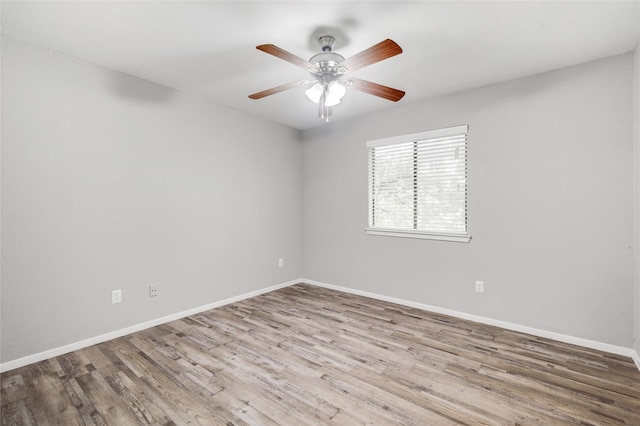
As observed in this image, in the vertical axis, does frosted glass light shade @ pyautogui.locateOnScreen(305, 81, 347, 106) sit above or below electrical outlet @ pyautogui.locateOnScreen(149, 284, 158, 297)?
above

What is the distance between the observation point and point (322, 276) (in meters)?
4.42

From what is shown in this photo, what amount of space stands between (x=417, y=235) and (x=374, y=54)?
227 centimetres

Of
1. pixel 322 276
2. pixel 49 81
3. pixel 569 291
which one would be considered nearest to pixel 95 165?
pixel 49 81

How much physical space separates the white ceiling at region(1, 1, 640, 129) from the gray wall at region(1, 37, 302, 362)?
360 mm

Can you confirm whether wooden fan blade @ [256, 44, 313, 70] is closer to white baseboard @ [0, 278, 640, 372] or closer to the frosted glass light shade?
the frosted glass light shade

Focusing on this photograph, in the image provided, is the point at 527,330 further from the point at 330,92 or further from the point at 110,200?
the point at 110,200

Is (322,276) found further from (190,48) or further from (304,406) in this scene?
(190,48)

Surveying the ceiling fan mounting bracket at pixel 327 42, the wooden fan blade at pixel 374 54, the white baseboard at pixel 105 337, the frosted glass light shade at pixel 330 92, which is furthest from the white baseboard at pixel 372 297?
the ceiling fan mounting bracket at pixel 327 42

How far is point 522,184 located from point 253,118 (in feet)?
10.6

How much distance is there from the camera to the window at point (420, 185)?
321 cm

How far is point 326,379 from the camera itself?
6.66 ft

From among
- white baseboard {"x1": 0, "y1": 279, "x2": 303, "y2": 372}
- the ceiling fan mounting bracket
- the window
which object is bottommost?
white baseboard {"x1": 0, "y1": 279, "x2": 303, "y2": 372}

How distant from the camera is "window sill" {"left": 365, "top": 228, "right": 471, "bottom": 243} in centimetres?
316

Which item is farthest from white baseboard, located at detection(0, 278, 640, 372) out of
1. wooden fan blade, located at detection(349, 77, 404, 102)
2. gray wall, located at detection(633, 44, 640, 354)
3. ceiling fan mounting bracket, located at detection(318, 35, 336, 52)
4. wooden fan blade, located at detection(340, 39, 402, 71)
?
ceiling fan mounting bracket, located at detection(318, 35, 336, 52)
